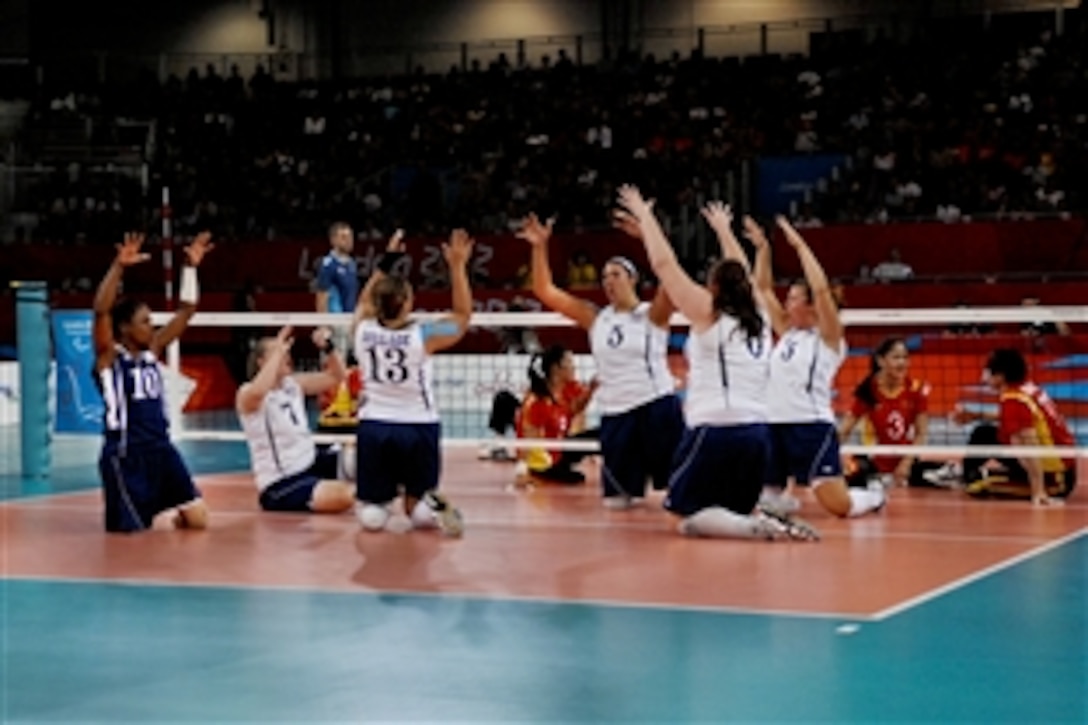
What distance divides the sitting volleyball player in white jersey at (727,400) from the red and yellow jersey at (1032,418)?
2.56 meters

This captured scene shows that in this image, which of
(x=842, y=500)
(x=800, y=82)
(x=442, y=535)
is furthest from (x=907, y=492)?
(x=800, y=82)

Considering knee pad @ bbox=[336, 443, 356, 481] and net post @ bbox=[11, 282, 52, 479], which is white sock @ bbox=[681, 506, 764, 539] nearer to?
knee pad @ bbox=[336, 443, 356, 481]

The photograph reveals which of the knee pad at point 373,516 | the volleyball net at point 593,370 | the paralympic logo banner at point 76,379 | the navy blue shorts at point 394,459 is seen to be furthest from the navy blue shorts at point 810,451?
the paralympic logo banner at point 76,379

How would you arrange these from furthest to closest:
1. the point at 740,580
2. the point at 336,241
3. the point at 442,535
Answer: the point at 336,241, the point at 442,535, the point at 740,580

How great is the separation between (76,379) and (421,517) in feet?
21.8

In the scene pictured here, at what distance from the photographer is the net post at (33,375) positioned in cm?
1396

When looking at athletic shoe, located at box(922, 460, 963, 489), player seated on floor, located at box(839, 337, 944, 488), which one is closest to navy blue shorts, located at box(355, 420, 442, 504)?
player seated on floor, located at box(839, 337, 944, 488)

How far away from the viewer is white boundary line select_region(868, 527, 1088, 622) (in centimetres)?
727

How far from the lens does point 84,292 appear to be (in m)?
27.9

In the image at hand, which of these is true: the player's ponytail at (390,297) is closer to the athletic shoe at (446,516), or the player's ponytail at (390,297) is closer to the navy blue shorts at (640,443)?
the athletic shoe at (446,516)

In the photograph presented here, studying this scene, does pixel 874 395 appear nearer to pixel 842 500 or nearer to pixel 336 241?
pixel 842 500

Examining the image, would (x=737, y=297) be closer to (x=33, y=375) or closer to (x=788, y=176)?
(x=33, y=375)

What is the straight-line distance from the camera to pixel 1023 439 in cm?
1159

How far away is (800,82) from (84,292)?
43.0ft
